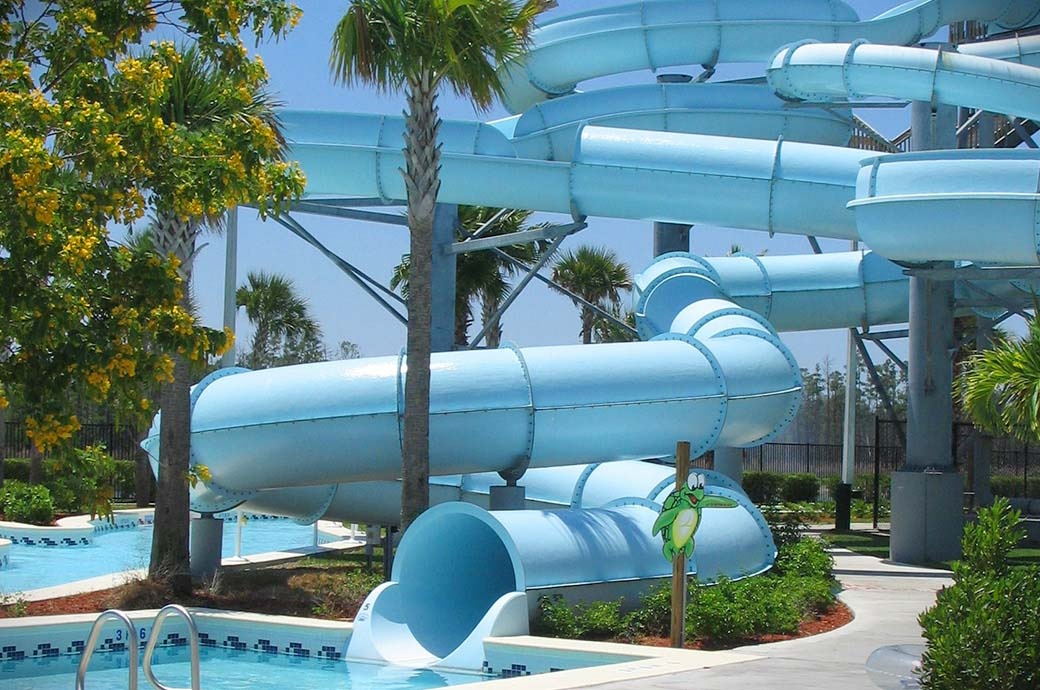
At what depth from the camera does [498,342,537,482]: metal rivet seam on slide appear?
16203 millimetres

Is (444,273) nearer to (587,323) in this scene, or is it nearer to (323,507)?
(323,507)

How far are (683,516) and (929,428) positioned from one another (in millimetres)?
10614

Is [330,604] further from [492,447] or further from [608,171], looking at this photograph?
[608,171]

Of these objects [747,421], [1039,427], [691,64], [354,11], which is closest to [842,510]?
[691,64]

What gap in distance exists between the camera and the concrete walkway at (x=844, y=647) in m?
10.3

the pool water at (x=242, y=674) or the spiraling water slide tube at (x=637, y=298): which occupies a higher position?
the spiraling water slide tube at (x=637, y=298)

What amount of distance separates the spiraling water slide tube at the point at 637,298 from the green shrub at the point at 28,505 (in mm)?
11653

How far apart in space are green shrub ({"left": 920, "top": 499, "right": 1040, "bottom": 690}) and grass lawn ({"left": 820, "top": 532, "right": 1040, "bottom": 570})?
1219cm

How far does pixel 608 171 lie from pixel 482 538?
677 centimetres

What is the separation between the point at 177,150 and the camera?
29.4 feet

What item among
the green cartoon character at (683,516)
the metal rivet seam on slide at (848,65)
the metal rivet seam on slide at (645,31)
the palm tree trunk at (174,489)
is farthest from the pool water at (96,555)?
the metal rivet seam on slide at (848,65)

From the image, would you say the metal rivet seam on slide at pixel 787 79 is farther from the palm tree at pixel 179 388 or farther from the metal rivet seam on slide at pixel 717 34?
the palm tree at pixel 179 388

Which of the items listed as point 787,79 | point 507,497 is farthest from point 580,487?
point 787,79

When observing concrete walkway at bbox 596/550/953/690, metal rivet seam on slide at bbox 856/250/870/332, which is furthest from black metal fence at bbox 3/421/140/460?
concrete walkway at bbox 596/550/953/690
